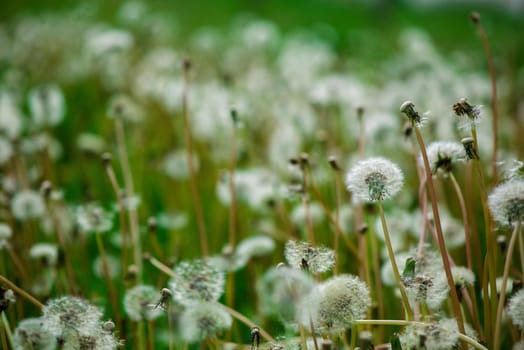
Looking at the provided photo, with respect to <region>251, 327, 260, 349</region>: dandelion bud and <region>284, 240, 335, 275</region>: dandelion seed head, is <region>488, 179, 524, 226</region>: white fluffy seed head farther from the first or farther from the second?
<region>251, 327, 260, 349</region>: dandelion bud

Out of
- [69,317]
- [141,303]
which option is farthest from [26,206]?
[69,317]

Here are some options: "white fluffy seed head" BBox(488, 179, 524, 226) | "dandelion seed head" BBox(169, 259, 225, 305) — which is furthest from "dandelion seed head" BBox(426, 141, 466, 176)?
"dandelion seed head" BBox(169, 259, 225, 305)

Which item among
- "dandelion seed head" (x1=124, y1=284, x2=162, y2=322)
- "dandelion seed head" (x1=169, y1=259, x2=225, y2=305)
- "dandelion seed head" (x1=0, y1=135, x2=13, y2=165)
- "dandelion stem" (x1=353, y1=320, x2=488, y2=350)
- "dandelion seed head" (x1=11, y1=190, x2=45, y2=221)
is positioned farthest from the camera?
"dandelion seed head" (x1=0, y1=135, x2=13, y2=165)

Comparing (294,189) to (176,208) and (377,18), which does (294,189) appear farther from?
(377,18)

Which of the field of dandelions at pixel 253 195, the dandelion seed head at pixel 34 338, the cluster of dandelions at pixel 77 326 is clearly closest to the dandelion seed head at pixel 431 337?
the field of dandelions at pixel 253 195

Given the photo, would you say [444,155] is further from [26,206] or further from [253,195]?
[26,206]

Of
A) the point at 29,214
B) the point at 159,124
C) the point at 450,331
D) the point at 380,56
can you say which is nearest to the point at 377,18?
the point at 380,56

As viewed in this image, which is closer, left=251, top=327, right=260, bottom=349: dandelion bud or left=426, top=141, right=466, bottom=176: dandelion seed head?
left=251, top=327, right=260, bottom=349: dandelion bud

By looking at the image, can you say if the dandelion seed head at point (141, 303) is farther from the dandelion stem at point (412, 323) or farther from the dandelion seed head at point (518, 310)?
the dandelion seed head at point (518, 310)
